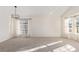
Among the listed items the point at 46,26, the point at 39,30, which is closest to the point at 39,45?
the point at 39,30

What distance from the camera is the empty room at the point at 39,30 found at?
122 inches

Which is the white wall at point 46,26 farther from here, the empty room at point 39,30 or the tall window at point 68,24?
the tall window at point 68,24

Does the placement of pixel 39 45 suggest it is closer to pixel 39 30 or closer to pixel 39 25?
pixel 39 30

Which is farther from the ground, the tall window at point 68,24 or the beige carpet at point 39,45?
the tall window at point 68,24

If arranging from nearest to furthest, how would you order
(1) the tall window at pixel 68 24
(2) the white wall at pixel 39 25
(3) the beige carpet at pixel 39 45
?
(2) the white wall at pixel 39 25, (3) the beige carpet at pixel 39 45, (1) the tall window at pixel 68 24

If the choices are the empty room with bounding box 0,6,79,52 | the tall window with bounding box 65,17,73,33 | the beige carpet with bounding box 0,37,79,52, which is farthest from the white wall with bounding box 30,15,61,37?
the tall window with bounding box 65,17,73,33

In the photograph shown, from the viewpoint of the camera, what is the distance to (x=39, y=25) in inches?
137

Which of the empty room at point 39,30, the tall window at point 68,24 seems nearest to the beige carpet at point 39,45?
the empty room at point 39,30

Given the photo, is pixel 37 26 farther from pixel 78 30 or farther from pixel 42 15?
pixel 78 30

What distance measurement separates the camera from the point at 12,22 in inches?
129

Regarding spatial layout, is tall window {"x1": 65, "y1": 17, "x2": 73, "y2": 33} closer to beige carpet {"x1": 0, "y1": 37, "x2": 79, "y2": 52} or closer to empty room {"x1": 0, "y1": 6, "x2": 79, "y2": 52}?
empty room {"x1": 0, "y1": 6, "x2": 79, "y2": 52}

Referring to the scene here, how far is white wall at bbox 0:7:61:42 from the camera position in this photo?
9.73 ft

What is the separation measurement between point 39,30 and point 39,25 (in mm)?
211
